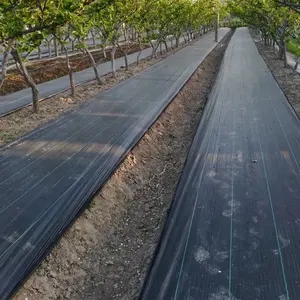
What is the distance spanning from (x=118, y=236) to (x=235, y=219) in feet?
6.03

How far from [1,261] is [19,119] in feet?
19.3

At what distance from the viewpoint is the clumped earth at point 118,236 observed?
409 cm

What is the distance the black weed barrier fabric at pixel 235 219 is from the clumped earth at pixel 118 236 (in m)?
0.52

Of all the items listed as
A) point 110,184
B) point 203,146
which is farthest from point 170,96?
point 110,184

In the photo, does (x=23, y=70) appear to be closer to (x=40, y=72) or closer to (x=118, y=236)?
(x=118, y=236)

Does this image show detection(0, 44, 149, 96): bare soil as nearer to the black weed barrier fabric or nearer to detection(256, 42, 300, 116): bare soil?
detection(256, 42, 300, 116): bare soil

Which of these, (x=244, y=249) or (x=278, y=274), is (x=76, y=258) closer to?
(x=244, y=249)

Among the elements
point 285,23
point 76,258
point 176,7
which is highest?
point 176,7

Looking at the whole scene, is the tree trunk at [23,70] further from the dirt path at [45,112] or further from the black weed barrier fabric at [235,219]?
the black weed barrier fabric at [235,219]

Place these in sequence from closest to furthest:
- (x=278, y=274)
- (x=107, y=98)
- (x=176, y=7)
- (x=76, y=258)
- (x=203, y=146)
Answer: (x=278, y=274)
(x=76, y=258)
(x=203, y=146)
(x=107, y=98)
(x=176, y=7)

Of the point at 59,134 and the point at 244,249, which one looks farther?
the point at 59,134

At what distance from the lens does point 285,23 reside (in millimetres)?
14766

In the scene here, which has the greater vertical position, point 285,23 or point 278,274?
point 285,23

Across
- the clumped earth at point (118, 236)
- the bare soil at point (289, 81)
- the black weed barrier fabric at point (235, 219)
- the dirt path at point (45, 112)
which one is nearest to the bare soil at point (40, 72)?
the dirt path at point (45, 112)
